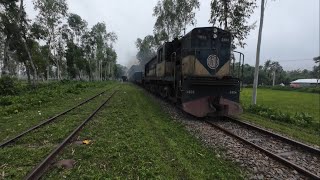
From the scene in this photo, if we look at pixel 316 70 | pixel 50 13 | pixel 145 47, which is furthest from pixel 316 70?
pixel 50 13

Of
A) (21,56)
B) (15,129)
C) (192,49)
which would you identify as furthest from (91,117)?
(21,56)

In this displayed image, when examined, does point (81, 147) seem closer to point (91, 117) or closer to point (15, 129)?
point (15, 129)

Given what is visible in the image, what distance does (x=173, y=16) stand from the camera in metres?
36.2

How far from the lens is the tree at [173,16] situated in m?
33.3

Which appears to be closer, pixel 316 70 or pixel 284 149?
pixel 284 149

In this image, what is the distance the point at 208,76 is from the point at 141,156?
6.24m

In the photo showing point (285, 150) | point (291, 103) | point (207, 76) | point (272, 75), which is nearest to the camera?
point (285, 150)

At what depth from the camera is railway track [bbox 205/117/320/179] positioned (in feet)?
19.3

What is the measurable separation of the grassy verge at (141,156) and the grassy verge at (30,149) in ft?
1.70

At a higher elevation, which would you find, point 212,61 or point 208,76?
point 212,61

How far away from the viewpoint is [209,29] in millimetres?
11836

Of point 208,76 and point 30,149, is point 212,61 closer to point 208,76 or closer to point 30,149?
point 208,76

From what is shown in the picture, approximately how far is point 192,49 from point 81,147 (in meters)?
6.71

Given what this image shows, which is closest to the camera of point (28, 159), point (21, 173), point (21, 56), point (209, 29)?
point (21, 173)
